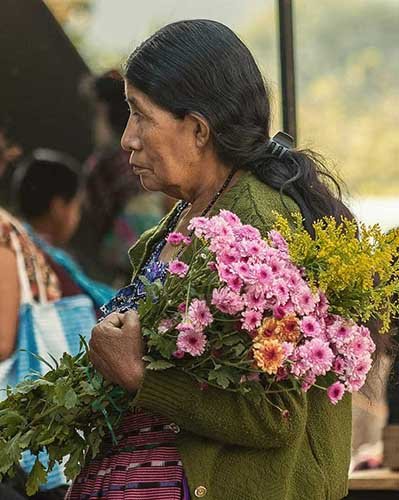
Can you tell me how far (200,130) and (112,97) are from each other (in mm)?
2119

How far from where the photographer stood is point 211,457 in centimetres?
259

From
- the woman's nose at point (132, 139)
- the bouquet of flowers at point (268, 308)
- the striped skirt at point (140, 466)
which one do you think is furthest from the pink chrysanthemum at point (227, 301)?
the woman's nose at point (132, 139)

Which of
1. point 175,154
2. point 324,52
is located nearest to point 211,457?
point 175,154

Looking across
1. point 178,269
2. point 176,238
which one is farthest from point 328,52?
point 178,269

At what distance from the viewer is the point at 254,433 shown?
8.29 ft

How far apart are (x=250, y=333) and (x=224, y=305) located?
7 centimetres

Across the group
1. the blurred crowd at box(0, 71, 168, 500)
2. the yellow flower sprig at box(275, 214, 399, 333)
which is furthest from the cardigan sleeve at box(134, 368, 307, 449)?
the blurred crowd at box(0, 71, 168, 500)

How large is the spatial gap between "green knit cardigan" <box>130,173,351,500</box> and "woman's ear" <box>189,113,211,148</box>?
0.11 m

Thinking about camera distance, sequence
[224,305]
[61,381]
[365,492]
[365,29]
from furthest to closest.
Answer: [365,29] → [365,492] → [61,381] → [224,305]

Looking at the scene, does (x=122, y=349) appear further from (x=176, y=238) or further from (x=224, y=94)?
(x=224, y=94)

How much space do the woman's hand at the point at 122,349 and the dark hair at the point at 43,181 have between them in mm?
2232

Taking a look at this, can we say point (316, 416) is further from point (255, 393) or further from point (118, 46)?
point (118, 46)

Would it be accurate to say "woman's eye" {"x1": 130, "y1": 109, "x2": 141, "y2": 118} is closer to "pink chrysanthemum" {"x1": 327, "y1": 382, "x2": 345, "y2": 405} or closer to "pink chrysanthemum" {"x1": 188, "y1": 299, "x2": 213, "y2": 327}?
"pink chrysanthemum" {"x1": 188, "y1": 299, "x2": 213, "y2": 327}

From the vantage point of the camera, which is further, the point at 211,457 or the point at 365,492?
the point at 365,492
